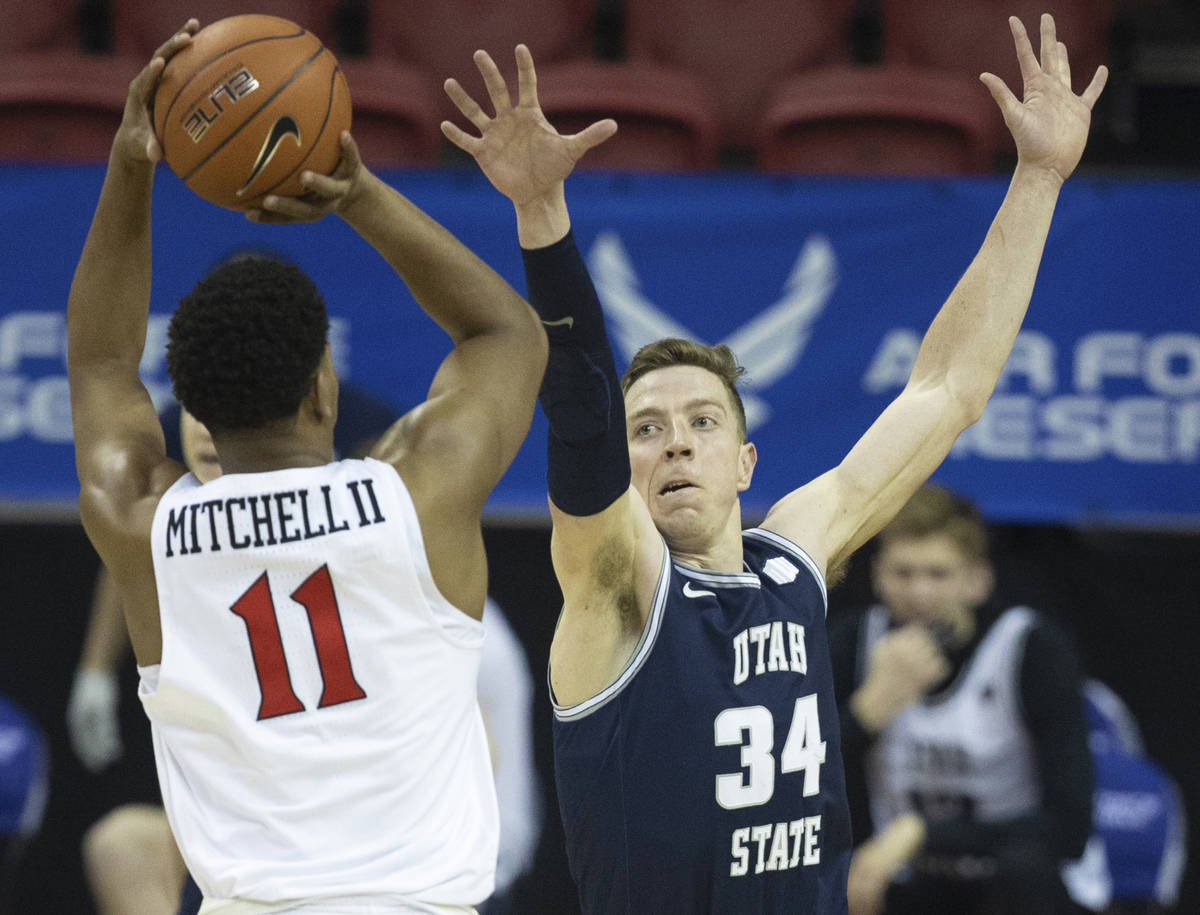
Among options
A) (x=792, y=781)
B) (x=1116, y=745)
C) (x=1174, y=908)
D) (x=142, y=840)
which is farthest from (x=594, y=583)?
(x=1174, y=908)

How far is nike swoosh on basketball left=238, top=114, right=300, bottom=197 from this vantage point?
2705 millimetres

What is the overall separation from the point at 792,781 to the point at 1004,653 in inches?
100

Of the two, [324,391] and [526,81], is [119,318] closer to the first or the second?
[324,391]

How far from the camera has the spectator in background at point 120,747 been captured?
14.1ft

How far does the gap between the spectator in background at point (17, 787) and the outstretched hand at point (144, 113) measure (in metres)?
4.09

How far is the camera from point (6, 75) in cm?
646

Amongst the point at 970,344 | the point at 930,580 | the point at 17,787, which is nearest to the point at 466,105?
the point at 970,344

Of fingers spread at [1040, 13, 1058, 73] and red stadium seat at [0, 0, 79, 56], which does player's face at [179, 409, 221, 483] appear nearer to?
fingers spread at [1040, 13, 1058, 73]

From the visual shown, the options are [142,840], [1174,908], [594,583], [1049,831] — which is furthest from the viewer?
[1174,908]

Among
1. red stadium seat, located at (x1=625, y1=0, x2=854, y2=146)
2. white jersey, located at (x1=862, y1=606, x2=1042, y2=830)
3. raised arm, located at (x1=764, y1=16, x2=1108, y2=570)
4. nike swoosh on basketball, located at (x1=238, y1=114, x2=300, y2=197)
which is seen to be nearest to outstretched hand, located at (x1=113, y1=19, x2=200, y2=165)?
nike swoosh on basketball, located at (x1=238, y1=114, x2=300, y2=197)

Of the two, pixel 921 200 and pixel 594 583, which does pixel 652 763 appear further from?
pixel 921 200

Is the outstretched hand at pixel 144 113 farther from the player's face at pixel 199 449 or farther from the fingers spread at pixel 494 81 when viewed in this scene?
the player's face at pixel 199 449

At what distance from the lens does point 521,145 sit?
2850mm

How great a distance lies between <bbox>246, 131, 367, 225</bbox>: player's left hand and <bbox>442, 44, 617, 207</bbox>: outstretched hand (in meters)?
0.26
